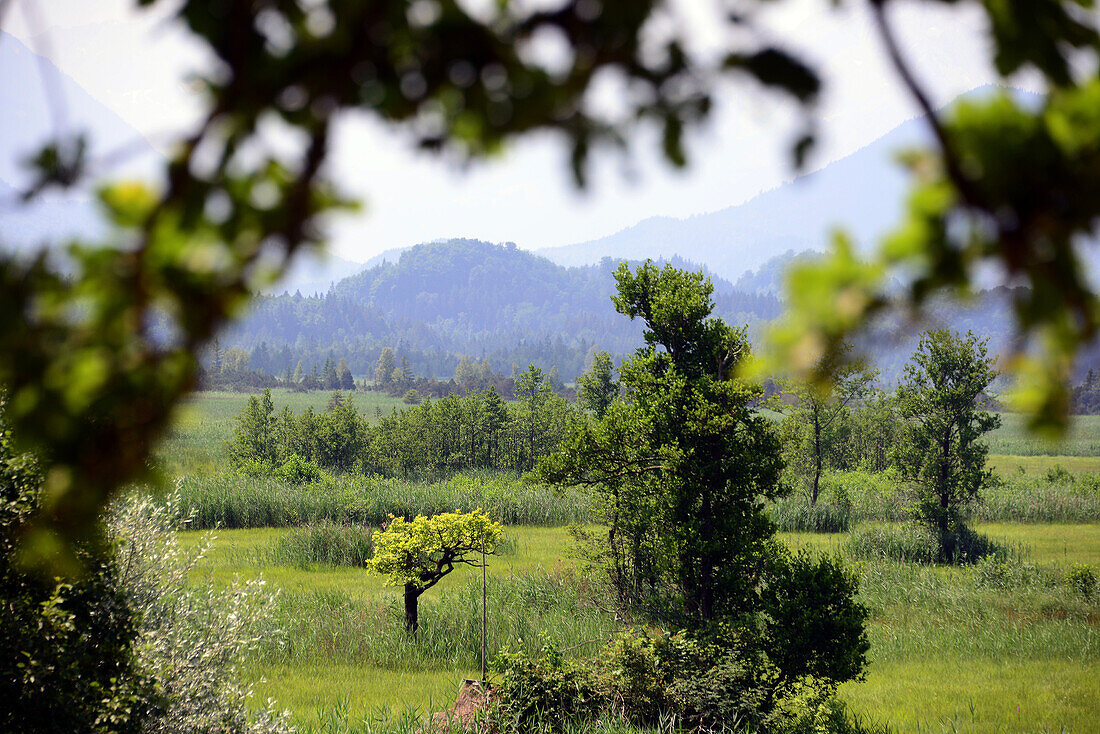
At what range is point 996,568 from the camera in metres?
14.8

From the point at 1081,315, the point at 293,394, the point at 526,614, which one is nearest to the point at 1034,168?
the point at 1081,315

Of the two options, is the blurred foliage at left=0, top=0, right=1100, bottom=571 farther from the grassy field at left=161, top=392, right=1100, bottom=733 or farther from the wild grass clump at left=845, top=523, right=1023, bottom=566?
the wild grass clump at left=845, top=523, right=1023, bottom=566

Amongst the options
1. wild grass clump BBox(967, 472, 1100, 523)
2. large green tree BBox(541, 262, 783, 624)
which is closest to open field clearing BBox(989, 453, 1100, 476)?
wild grass clump BBox(967, 472, 1100, 523)

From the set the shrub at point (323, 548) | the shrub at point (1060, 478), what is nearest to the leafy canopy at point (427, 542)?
the shrub at point (323, 548)

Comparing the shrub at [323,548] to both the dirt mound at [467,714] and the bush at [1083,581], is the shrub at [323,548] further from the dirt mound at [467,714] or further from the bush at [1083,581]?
the bush at [1083,581]

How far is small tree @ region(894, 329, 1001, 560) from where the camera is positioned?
56.5 feet

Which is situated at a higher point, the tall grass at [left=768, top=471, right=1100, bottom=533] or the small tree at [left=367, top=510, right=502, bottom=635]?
the small tree at [left=367, top=510, right=502, bottom=635]

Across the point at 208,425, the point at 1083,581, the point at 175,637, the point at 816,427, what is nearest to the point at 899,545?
the point at 1083,581

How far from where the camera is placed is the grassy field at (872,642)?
8195 mm

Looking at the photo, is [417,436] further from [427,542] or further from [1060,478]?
[1060,478]

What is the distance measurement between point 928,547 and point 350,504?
1770 centimetres

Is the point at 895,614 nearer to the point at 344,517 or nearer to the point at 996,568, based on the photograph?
the point at 996,568

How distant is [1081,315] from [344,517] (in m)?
21.9

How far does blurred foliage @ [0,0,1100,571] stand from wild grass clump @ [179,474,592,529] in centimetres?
1893
